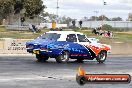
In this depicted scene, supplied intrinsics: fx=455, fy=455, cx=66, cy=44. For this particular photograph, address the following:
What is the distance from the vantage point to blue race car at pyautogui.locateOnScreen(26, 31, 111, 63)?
23.0 m

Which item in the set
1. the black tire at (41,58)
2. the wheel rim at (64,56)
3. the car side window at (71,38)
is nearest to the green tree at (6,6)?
the black tire at (41,58)

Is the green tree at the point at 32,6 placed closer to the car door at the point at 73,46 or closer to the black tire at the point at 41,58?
the black tire at the point at 41,58

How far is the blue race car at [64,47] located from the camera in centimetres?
2300

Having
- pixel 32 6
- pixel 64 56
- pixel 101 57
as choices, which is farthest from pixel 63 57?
pixel 32 6

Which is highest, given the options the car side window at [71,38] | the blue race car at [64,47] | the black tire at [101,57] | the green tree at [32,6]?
the green tree at [32,6]

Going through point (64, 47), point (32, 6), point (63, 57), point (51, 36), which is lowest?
point (63, 57)

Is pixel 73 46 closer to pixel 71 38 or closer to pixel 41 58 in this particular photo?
pixel 71 38

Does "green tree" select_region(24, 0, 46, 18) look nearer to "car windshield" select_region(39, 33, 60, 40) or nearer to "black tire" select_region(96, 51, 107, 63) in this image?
"black tire" select_region(96, 51, 107, 63)

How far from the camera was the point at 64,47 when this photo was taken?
76.7 ft

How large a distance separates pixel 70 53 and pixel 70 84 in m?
9.59

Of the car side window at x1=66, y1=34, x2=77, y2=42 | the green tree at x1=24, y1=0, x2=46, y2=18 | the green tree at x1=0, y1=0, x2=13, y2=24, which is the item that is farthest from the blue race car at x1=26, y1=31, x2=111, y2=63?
the green tree at x1=24, y1=0, x2=46, y2=18

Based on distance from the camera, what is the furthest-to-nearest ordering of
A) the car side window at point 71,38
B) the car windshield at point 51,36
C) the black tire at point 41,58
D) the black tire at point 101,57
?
the black tire at point 101,57
the black tire at point 41,58
the car side window at point 71,38
the car windshield at point 51,36

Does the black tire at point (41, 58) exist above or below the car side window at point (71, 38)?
below

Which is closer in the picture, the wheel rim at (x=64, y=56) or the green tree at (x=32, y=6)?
the wheel rim at (x=64, y=56)
